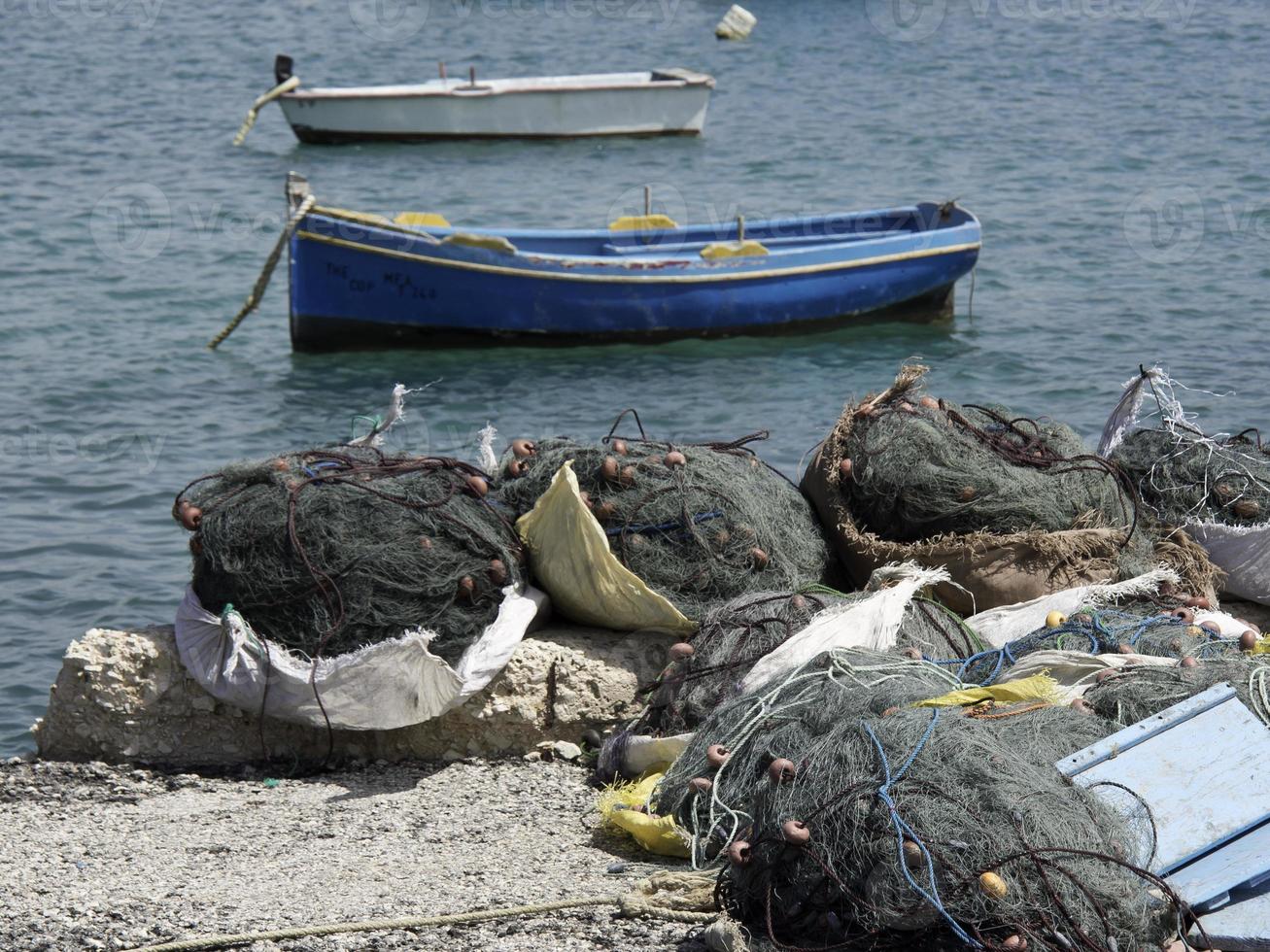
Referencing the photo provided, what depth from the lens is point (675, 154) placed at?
24.8 metres

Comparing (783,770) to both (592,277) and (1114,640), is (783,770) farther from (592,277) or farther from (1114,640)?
(592,277)

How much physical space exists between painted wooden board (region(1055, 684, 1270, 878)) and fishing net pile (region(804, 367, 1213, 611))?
4.93 feet

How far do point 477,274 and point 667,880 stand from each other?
1084cm

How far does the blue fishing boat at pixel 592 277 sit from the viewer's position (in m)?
14.7

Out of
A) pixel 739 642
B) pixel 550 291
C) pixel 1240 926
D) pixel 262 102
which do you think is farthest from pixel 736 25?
pixel 1240 926

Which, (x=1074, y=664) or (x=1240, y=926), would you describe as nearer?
(x=1240, y=926)

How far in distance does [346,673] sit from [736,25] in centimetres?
2978

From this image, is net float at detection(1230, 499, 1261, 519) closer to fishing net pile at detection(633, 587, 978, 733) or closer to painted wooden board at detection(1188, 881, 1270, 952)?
fishing net pile at detection(633, 587, 978, 733)

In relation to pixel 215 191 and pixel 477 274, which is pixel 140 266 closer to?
pixel 215 191

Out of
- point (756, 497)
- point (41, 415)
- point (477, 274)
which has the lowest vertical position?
point (41, 415)

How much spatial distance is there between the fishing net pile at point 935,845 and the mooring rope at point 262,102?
21.6m

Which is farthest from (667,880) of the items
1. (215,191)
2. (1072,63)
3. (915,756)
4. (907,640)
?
(1072,63)

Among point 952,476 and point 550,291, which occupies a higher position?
point 952,476

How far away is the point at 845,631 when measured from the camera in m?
5.30
